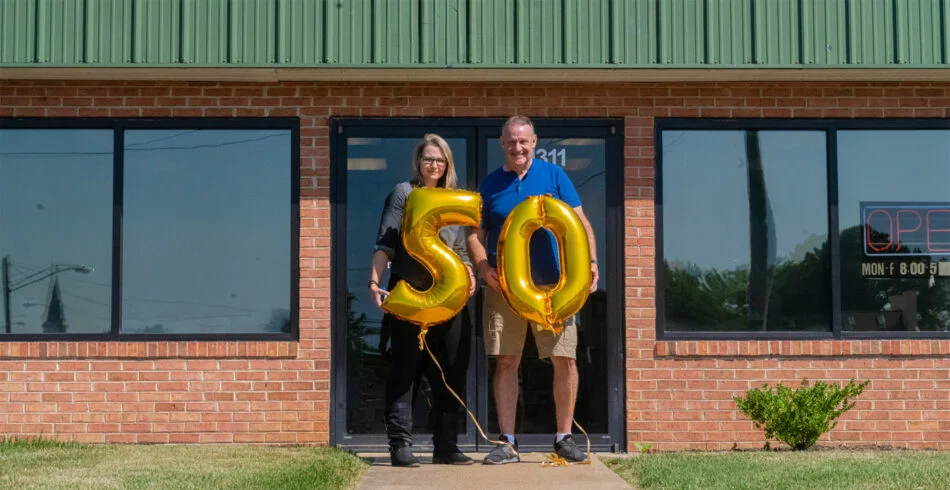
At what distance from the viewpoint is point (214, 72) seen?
8.16 m

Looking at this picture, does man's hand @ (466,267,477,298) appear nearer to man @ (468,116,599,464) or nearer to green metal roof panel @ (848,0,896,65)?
man @ (468,116,599,464)

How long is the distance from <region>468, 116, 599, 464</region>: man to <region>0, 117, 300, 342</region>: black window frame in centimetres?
165

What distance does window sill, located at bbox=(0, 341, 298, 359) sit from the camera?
8359 mm

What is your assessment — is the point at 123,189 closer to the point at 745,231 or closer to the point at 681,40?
the point at 681,40

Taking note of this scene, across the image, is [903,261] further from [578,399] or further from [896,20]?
[578,399]

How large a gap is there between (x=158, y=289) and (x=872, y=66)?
16.0ft

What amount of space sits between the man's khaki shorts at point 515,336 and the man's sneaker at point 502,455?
0.53m

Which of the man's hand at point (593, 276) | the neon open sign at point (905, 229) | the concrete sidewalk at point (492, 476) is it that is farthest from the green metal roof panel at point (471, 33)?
the concrete sidewalk at point (492, 476)

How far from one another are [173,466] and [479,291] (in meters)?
2.38

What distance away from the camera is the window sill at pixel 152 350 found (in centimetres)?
836

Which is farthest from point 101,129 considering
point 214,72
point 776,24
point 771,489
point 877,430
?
point 877,430

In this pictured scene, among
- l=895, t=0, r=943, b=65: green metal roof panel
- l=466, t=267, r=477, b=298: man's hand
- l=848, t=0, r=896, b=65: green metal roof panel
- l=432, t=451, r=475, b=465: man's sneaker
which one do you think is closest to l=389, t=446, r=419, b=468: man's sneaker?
l=432, t=451, r=475, b=465: man's sneaker

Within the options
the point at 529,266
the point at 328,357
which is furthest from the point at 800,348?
the point at 328,357

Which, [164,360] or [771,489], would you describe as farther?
[164,360]
